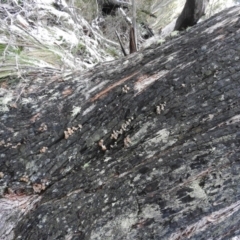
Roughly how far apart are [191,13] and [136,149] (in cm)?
153

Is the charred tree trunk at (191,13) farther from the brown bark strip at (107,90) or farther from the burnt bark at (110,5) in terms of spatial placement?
the burnt bark at (110,5)

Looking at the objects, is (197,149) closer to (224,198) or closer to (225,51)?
(224,198)

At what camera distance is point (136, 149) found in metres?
1.59

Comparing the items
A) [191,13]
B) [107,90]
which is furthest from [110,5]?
[107,90]

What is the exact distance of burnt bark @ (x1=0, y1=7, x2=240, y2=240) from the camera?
1398mm

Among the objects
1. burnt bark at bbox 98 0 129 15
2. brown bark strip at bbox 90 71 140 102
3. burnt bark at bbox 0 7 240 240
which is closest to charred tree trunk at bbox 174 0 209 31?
burnt bark at bbox 0 7 240 240

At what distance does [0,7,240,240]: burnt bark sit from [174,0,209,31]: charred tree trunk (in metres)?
0.75

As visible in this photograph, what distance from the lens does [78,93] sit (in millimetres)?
1895

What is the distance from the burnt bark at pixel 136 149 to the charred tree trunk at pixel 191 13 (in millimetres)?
748

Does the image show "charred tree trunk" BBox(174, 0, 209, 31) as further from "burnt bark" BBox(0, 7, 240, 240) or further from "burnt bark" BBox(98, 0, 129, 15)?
"burnt bark" BBox(98, 0, 129, 15)

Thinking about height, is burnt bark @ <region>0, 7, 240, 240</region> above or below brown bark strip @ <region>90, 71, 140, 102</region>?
below

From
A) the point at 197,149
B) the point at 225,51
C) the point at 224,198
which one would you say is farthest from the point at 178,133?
the point at 225,51

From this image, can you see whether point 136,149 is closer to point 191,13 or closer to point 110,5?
point 191,13

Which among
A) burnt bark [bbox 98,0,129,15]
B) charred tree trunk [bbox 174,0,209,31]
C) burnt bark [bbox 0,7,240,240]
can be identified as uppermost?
burnt bark [bbox 98,0,129,15]
